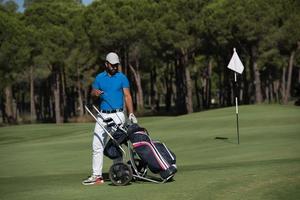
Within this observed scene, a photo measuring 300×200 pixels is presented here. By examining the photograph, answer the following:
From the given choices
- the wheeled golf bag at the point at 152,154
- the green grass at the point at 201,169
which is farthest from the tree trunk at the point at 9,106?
the wheeled golf bag at the point at 152,154

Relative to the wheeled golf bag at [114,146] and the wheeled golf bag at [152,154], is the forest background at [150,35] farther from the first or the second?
the wheeled golf bag at [152,154]

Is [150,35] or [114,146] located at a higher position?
[150,35]

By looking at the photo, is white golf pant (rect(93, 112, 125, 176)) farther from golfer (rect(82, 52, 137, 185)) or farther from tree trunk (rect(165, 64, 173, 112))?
tree trunk (rect(165, 64, 173, 112))

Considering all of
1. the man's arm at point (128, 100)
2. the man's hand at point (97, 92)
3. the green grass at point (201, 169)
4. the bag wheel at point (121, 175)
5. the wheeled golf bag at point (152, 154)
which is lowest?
the green grass at point (201, 169)

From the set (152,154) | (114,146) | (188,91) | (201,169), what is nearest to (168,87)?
(188,91)

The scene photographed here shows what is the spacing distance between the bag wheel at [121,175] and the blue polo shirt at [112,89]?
3.45 feet

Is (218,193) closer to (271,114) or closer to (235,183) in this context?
(235,183)

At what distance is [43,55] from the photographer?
54.4 meters

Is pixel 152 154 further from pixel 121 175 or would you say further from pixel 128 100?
pixel 128 100

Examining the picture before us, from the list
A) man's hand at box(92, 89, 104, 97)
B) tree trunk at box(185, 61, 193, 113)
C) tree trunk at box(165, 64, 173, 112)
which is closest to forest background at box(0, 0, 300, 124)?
tree trunk at box(185, 61, 193, 113)

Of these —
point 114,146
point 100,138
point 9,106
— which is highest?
point 9,106

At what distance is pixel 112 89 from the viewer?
396 inches

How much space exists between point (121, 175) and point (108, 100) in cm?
131

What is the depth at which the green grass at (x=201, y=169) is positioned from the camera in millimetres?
8375
